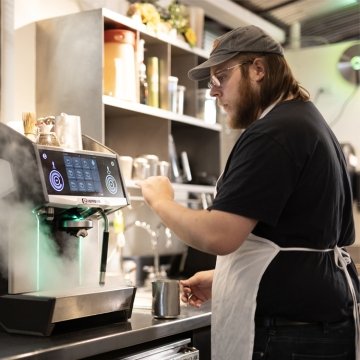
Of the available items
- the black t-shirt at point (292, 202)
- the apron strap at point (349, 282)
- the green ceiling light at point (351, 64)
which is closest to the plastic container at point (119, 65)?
the black t-shirt at point (292, 202)

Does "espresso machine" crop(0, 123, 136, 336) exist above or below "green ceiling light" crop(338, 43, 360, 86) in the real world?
below

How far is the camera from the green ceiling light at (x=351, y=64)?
14.6 ft

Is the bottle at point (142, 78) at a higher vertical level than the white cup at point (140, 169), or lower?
higher

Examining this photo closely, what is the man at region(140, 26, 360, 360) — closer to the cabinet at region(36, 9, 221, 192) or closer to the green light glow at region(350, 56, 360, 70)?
the cabinet at region(36, 9, 221, 192)

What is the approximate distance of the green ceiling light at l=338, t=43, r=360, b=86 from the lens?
444 cm

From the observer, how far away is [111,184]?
6.11 feet

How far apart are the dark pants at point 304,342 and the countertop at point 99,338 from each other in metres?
0.32

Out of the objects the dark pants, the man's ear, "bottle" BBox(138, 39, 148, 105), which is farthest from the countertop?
"bottle" BBox(138, 39, 148, 105)

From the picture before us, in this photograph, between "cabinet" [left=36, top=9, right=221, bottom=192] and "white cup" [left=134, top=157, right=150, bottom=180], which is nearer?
"cabinet" [left=36, top=9, right=221, bottom=192]

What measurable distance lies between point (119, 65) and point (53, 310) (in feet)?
4.33

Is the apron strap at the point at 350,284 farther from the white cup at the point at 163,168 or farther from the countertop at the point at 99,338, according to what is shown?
the white cup at the point at 163,168

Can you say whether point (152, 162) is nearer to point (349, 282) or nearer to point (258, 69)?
point (258, 69)

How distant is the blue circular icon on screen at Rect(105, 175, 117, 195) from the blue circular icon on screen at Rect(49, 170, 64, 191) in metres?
0.19

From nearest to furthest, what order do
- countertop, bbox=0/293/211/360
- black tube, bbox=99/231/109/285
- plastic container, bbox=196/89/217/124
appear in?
1. countertop, bbox=0/293/211/360
2. black tube, bbox=99/231/109/285
3. plastic container, bbox=196/89/217/124
